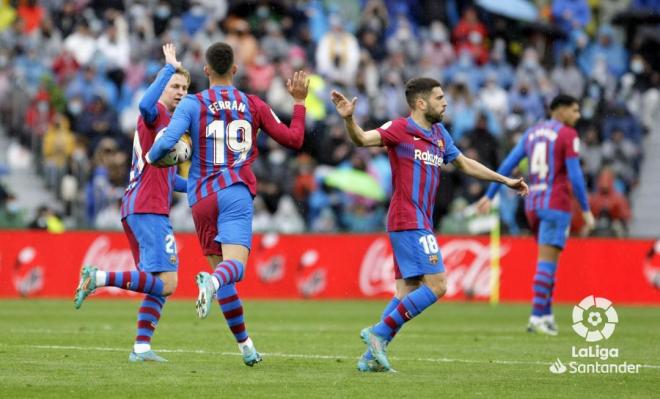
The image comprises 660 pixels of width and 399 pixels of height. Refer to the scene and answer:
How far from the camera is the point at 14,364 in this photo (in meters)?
11.0

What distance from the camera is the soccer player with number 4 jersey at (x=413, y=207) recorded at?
10906 millimetres

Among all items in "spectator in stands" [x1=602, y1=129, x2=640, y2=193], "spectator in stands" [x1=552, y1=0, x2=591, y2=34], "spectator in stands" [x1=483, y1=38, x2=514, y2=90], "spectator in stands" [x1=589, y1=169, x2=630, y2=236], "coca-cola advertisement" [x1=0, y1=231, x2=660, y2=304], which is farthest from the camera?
"spectator in stands" [x1=552, y1=0, x2=591, y2=34]

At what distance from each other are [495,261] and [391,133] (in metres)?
12.5

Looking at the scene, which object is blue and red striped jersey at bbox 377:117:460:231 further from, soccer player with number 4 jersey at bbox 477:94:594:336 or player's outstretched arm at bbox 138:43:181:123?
soccer player with number 4 jersey at bbox 477:94:594:336

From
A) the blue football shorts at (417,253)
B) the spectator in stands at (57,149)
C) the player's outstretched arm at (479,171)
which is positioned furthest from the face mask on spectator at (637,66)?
the blue football shorts at (417,253)

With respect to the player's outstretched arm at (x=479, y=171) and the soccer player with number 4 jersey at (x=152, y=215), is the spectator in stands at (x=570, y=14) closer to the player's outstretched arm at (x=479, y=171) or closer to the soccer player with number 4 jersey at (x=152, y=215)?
the player's outstretched arm at (x=479, y=171)

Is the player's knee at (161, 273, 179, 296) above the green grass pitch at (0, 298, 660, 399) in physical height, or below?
above

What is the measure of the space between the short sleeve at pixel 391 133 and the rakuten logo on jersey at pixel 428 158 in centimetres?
21

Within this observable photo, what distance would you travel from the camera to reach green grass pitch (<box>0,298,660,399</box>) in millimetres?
9570

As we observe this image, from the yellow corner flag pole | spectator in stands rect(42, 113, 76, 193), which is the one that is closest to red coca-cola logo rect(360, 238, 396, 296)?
the yellow corner flag pole

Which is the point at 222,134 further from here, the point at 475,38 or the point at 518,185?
the point at 475,38

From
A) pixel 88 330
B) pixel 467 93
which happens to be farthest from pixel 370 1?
pixel 88 330

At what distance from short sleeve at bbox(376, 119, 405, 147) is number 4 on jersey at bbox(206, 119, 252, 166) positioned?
1084mm

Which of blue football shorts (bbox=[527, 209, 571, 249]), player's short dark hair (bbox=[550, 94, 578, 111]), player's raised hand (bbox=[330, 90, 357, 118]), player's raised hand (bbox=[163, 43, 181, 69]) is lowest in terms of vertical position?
blue football shorts (bbox=[527, 209, 571, 249])
